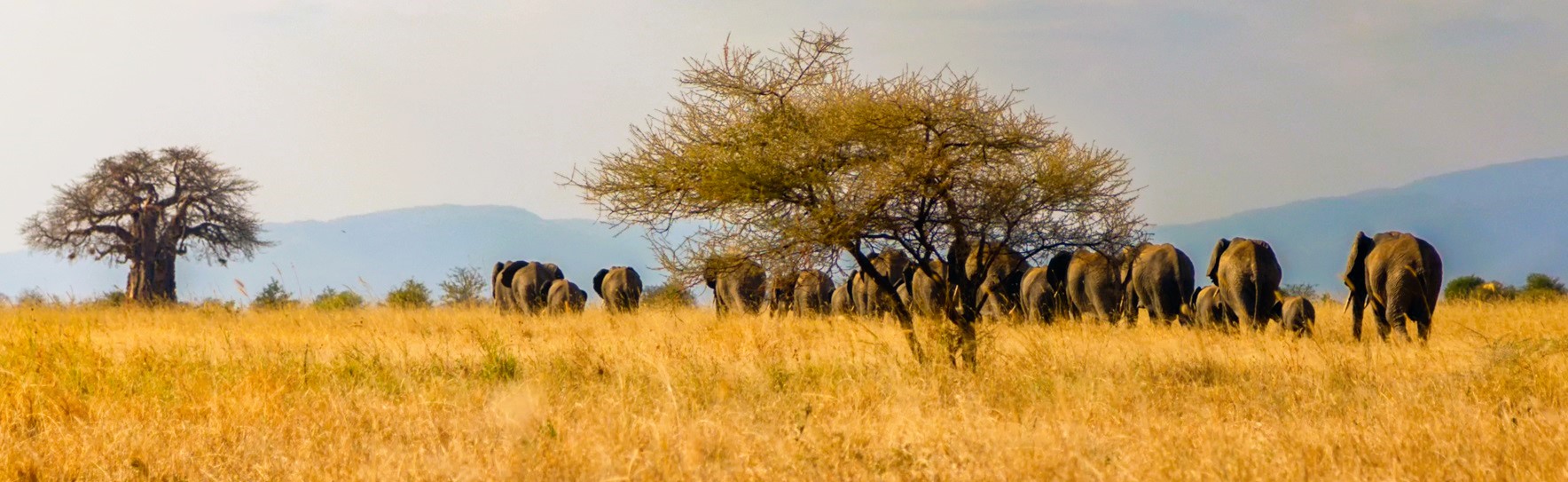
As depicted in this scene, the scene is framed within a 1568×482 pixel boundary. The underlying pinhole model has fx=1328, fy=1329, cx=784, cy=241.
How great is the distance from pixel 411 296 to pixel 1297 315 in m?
25.8

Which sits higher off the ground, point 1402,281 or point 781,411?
point 1402,281

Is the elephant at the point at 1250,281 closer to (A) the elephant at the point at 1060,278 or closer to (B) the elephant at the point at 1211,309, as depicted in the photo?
(B) the elephant at the point at 1211,309

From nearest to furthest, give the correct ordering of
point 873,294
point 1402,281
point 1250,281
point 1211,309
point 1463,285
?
point 1402,281 < point 1250,281 < point 1211,309 < point 873,294 < point 1463,285

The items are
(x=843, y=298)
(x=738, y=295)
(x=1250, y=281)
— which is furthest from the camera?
(x=843, y=298)

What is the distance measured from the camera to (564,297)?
27.0m

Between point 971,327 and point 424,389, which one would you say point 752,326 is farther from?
point 424,389

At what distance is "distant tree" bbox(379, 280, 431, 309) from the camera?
114 feet

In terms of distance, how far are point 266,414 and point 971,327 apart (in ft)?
19.1

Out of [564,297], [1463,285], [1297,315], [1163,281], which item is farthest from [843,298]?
[1463,285]

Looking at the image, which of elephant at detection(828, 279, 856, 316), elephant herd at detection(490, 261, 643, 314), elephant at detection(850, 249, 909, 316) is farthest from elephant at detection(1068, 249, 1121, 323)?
elephant herd at detection(490, 261, 643, 314)

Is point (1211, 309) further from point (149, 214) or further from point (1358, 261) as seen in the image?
point (149, 214)

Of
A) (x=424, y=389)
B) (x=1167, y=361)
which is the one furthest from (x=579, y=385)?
(x=1167, y=361)

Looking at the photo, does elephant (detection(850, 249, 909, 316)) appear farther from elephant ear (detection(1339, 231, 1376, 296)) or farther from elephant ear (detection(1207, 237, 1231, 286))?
elephant ear (detection(1339, 231, 1376, 296))

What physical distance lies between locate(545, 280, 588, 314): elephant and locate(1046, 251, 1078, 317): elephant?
9.67 metres
